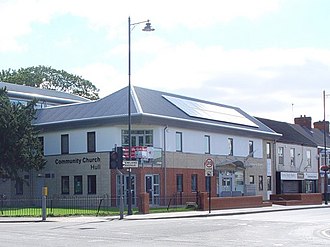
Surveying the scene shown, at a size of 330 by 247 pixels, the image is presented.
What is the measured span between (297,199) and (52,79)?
44514mm

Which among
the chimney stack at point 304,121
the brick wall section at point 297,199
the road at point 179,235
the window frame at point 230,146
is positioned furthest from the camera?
the chimney stack at point 304,121

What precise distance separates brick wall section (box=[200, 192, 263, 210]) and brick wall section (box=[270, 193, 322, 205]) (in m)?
5.10

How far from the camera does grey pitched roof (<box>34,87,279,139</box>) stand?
45.0m

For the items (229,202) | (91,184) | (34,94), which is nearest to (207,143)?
(229,202)

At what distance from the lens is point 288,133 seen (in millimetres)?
69750

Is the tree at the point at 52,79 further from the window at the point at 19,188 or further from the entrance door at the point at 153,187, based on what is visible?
the entrance door at the point at 153,187

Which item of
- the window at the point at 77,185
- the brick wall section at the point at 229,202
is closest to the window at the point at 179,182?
the brick wall section at the point at 229,202

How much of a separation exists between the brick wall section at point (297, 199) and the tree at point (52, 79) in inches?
1572

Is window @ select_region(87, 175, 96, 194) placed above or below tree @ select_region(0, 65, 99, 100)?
below

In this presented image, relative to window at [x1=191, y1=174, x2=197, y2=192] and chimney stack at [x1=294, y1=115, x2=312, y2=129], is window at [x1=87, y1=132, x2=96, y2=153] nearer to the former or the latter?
window at [x1=191, y1=174, x2=197, y2=192]

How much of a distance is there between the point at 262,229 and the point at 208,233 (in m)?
3.27

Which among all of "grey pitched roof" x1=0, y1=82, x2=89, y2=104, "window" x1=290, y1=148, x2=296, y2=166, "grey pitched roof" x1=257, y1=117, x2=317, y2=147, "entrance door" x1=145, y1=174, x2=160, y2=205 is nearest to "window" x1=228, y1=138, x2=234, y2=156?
"entrance door" x1=145, y1=174, x2=160, y2=205

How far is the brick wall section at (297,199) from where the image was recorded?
53047 millimetres

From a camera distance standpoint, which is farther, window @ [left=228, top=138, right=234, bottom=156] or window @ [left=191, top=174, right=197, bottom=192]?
window @ [left=228, top=138, right=234, bottom=156]
